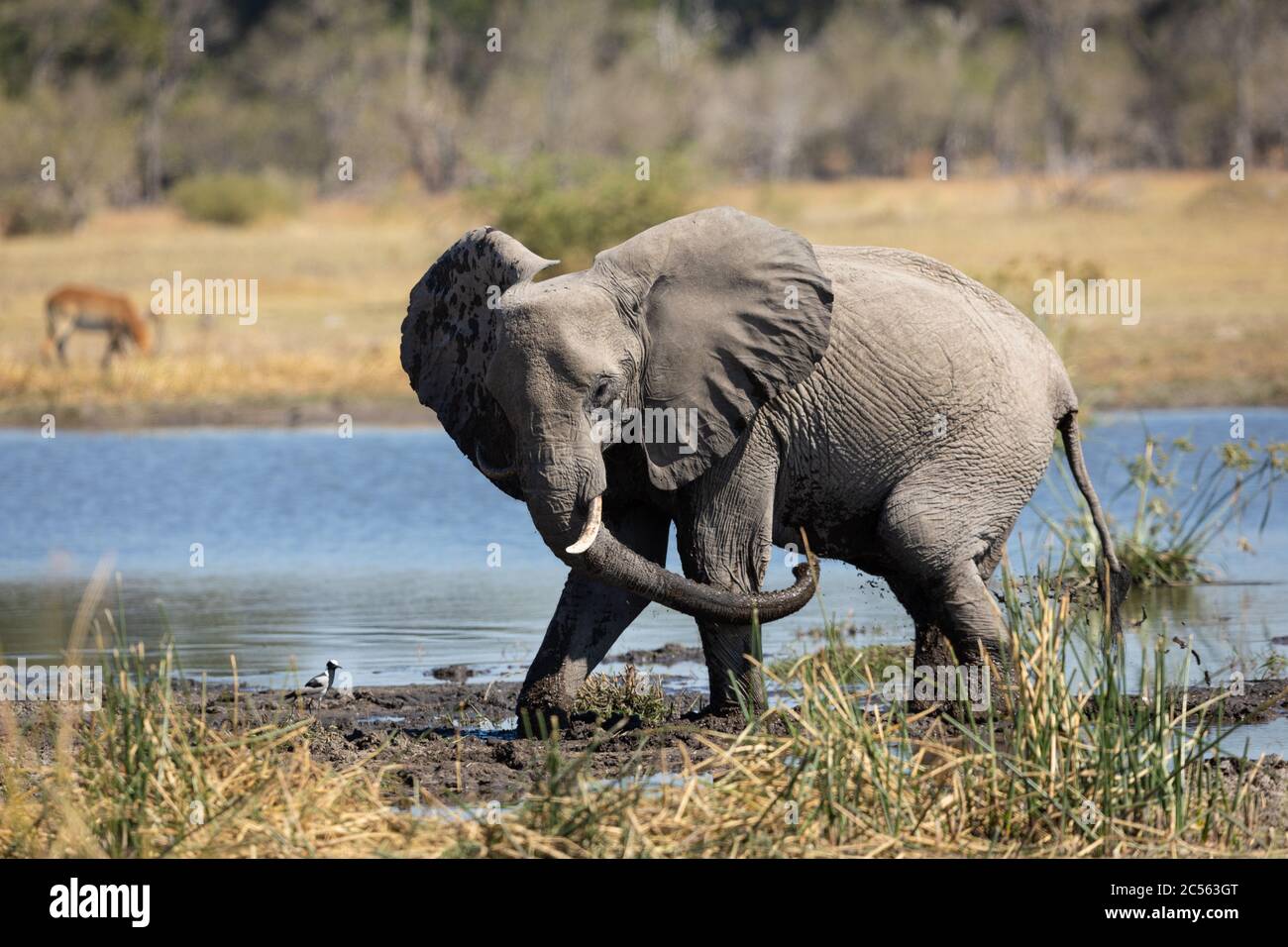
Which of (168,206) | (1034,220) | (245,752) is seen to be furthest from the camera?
(168,206)

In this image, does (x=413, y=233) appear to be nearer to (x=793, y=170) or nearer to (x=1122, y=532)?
(x=793, y=170)

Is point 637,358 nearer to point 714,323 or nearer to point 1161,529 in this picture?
point 714,323

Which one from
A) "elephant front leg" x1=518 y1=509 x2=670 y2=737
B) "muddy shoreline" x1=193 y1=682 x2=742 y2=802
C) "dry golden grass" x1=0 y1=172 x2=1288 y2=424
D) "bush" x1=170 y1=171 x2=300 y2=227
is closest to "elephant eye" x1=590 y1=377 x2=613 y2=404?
"elephant front leg" x1=518 y1=509 x2=670 y2=737

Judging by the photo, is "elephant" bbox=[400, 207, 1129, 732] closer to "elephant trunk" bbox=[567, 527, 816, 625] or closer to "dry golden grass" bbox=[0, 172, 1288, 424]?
"elephant trunk" bbox=[567, 527, 816, 625]

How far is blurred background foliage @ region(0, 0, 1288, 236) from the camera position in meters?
46.6

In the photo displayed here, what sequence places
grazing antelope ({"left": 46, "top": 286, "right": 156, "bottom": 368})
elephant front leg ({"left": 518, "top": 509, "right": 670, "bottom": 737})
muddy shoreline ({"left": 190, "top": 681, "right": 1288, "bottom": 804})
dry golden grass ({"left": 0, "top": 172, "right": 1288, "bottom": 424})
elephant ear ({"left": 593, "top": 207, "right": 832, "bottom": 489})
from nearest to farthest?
muddy shoreline ({"left": 190, "top": 681, "right": 1288, "bottom": 804}) → elephant ear ({"left": 593, "top": 207, "right": 832, "bottom": 489}) → elephant front leg ({"left": 518, "top": 509, "right": 670, "bottom": 737}) → dry golden grass ({"left": 0, "top": 172, "right": 1288, "bottom": 424}) → grazing antelope ({"left": 46, "top": 286, "right": 156, "bottom": 368})

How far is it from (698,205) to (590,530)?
20719mm

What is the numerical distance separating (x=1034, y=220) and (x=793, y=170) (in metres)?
20.8

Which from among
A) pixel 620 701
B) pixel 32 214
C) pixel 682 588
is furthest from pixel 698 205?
pixel 682 588

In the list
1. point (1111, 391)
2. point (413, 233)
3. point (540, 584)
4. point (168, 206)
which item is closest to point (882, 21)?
point (168, 206)

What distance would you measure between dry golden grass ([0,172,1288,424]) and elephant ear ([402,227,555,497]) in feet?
16.4

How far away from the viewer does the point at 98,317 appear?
68.3 ft

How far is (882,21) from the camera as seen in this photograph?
191 feet

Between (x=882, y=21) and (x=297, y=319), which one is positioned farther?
(x=882, y=21)
